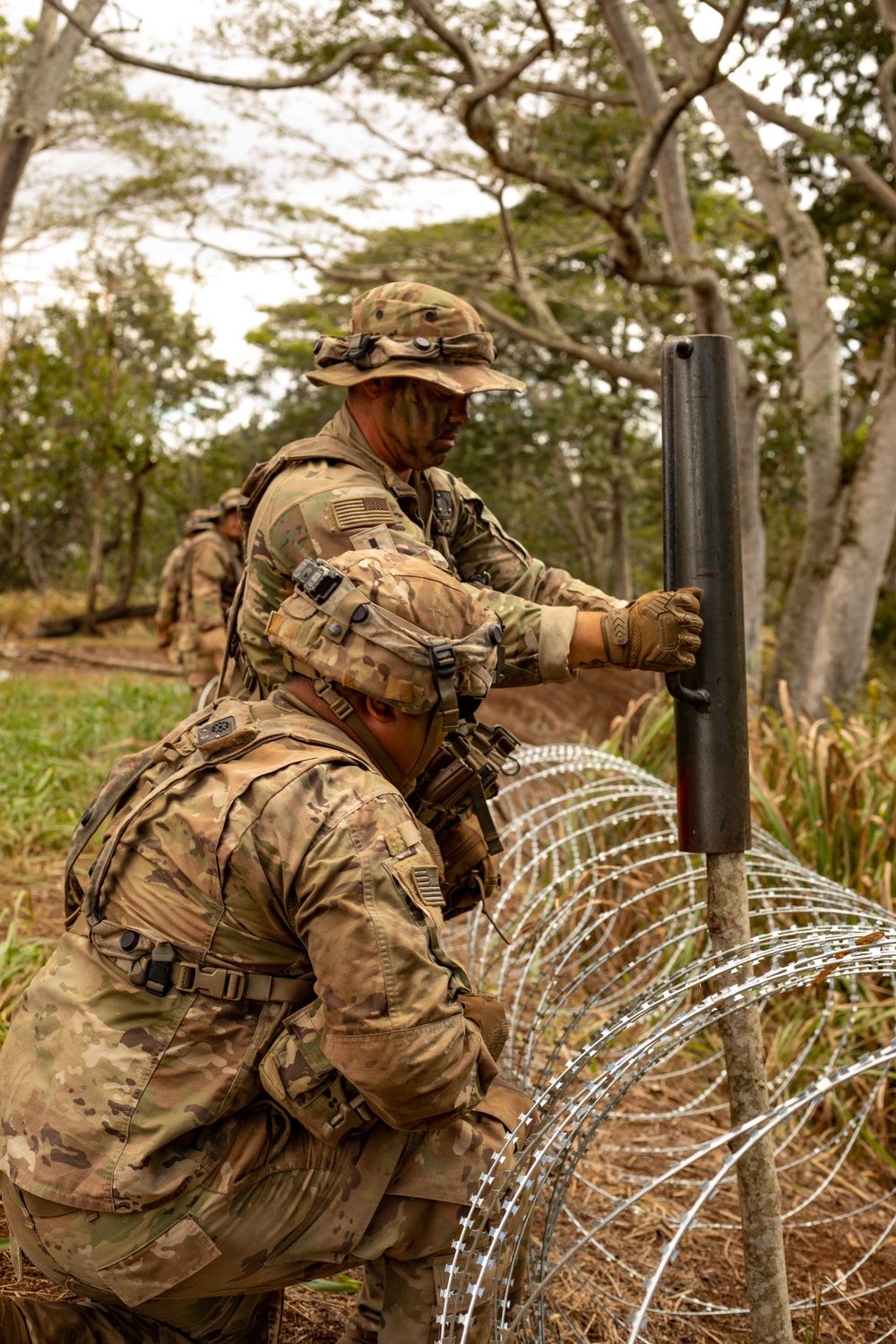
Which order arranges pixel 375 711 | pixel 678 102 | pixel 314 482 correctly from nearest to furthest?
pixel 375 711, pixel 314 482, pixel 678 102

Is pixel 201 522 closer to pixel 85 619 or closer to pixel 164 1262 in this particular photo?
pixel 164 1262

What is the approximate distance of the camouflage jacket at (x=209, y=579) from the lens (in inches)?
260

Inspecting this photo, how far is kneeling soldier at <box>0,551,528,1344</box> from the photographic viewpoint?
182 centimetres

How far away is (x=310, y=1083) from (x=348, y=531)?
1301 mm

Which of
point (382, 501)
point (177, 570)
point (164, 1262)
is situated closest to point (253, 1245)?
point (164, 1262)

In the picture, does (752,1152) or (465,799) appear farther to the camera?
(465,799)

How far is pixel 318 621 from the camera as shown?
6.64ft

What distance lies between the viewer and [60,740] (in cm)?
726

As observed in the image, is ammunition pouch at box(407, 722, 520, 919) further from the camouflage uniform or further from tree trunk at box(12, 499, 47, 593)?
tree trunk at box(12, 499, 47, 593)

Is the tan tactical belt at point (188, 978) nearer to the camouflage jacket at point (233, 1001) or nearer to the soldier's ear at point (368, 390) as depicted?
the camouflage jacket at point (233, 1001)

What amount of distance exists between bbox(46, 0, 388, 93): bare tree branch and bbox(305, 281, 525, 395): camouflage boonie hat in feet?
Answer: 17.3

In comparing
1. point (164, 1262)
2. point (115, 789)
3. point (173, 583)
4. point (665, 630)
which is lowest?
point (164, 1262)

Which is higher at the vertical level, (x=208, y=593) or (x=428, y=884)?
(x=208, y=593)

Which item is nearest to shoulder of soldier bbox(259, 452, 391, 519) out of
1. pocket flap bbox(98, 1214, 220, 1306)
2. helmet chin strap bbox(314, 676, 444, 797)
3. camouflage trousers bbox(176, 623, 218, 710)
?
helmet chin strap bbox(314, 676, 444, 797)
